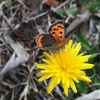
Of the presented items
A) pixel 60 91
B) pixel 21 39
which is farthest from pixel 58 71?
pixel 21 39

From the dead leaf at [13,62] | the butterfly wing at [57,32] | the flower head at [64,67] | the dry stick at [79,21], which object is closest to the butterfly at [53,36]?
the butterfly wing at [57,32]

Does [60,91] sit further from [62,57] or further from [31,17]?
[31,17]

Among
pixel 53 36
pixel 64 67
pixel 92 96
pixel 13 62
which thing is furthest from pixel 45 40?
pixel 92 96

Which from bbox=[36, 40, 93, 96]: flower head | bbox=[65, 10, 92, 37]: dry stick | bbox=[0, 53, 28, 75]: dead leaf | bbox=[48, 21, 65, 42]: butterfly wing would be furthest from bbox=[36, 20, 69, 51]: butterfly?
bbox=[65, 10, 92, 37]: dry stick

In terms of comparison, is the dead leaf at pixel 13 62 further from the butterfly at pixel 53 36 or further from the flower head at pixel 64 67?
the butterfly at pixel 53 36

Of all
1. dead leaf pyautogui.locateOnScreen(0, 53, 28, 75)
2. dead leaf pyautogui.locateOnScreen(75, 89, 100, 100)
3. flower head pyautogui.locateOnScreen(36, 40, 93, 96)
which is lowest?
dead leaf pyautogui.locateOnScreen(75, 89, 100, 100)

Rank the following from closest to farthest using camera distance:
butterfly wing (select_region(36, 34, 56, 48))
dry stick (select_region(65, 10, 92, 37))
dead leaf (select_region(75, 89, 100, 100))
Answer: butterfly wing (select_region(36, 34, 56, 48)) → dead leaf (select_region(75, 89, 100, 100)) → dry stick (select_region(65, 10, 92, 37))

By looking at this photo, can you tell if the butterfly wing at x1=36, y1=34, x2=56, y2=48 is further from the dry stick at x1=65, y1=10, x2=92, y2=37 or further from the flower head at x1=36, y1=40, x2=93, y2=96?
the dry stick at x1=65, y1=10, x2=92, y2=37
